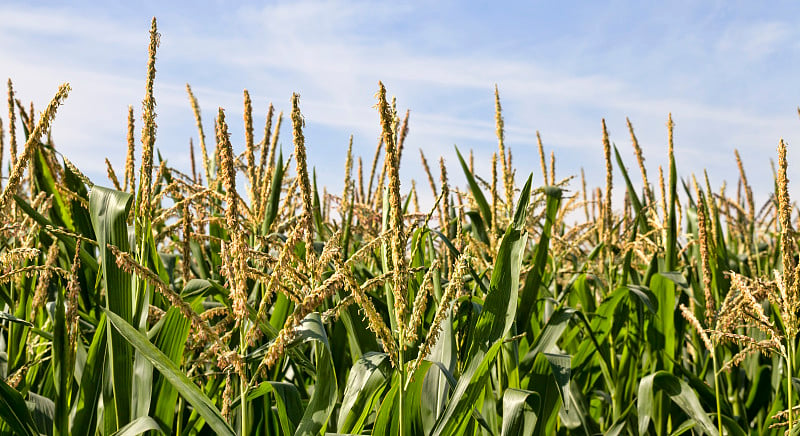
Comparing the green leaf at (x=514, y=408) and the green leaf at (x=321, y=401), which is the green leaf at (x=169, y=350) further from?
the green leaf at (x=514, y=408)

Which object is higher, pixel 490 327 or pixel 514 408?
pixel 490 327

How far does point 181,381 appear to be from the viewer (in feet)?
4.19

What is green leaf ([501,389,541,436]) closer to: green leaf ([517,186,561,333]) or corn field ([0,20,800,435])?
corn field ([0,20,800,435])

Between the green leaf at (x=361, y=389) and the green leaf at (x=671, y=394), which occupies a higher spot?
the green leaf at (x=361, y=389)

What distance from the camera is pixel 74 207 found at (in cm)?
211

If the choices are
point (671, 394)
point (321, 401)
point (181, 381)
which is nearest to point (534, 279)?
point (671, 394)

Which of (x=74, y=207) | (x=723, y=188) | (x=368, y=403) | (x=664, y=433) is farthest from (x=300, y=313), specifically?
(x=723, y=188)

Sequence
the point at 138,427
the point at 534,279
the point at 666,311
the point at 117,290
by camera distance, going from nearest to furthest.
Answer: the point at 138,427 → the point at 117,290 → the point at 534,279 → the point at 666,311

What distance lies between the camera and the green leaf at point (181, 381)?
49.6 inches

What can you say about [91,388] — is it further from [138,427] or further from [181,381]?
[181,381]

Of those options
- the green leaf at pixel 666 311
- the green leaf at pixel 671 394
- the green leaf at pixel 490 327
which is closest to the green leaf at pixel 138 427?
the green leaf at pixel 490 327

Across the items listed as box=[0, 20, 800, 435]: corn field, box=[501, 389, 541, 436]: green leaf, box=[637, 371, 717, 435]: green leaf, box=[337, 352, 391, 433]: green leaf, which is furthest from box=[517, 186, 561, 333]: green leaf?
box=[337, 352, 391, 433]: green leaf

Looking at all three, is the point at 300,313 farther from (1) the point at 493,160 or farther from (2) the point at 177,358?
(1) the point at 493,160

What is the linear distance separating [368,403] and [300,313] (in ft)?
1.44
